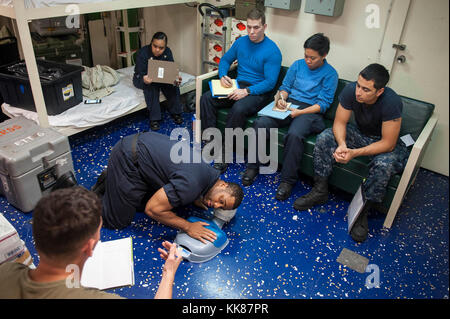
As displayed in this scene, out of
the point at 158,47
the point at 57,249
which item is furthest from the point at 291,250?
the point at 158,47

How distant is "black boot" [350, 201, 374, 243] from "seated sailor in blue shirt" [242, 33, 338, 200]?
1.74 ft

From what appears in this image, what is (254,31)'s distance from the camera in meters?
2.77

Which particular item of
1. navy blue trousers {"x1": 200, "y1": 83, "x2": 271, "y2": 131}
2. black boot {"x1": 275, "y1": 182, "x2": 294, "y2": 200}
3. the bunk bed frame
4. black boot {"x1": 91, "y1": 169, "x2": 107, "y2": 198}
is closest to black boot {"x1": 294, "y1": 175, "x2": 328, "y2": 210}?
black boot {"x1": 275, "y1": 182, "x2": 294, "y2": 200}

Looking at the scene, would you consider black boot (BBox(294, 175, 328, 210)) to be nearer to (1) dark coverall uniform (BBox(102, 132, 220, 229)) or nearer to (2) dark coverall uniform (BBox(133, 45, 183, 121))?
(1) dark coverall uniform (BBox(102, 132, 220, 229))

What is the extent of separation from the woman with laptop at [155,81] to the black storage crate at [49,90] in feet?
1.96

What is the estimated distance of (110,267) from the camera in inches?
70.9

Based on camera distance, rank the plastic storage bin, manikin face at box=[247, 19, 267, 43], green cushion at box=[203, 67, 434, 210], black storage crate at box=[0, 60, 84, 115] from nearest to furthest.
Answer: the plastic storage bin, green cushion at box=[203, 67, 434, 210], black storage crate at box=[0, 60, 84, 115], manikin face at box=[247, 19, 267, 43]

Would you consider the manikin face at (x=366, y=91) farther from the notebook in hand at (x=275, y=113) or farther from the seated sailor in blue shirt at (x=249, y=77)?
the seated sailor in blue shirt at (x=249, y=77)

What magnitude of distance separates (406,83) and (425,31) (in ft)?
1.49

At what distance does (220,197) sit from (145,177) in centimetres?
47

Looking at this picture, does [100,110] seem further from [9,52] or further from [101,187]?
[9,52]

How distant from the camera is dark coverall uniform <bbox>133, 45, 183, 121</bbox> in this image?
3242 mm

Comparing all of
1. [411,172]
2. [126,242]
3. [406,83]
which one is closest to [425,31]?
[406,83]
